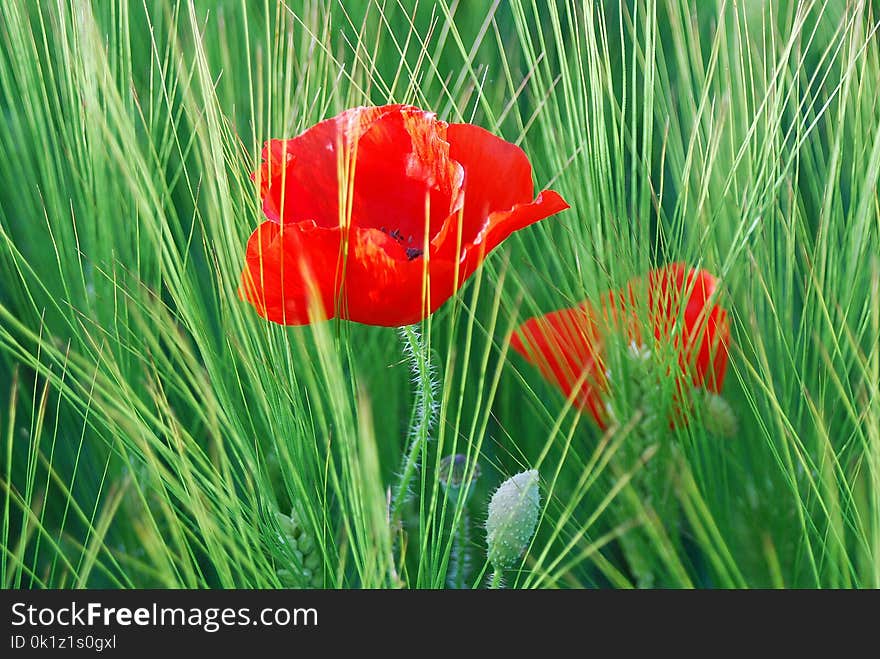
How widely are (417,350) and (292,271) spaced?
0.16ft

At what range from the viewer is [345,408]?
279 mm

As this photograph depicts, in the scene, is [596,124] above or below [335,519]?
above

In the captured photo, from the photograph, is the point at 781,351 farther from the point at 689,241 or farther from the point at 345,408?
the point at 345,408

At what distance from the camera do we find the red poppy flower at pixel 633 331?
336 mm

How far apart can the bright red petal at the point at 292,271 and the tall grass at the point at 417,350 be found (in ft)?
0.06

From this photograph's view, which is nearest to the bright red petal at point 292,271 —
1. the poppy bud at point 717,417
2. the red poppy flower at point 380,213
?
the red poppy flower at point 380,213

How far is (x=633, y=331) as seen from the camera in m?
0.35

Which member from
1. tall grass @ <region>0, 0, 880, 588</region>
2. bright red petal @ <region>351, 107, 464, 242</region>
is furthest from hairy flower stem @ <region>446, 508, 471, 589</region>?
bright red petal @ <region>351, 107, 464, 242</region>

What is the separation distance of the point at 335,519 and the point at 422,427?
0.31 ft

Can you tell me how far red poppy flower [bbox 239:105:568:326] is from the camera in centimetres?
28

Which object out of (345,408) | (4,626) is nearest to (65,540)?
(4,626)

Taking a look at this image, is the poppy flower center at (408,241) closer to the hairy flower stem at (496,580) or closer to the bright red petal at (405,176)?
the bright red petal at (405,176)

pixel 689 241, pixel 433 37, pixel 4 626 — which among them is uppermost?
pixel 433 37

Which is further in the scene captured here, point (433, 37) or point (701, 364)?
point (433, 37)
